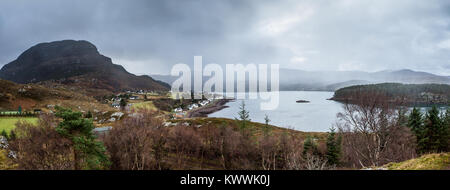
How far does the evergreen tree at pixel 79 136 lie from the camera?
13.7m

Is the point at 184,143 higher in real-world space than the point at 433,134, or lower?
lower

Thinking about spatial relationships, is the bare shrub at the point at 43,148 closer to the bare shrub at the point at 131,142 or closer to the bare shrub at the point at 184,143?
the bare shrub at the point at 131,142

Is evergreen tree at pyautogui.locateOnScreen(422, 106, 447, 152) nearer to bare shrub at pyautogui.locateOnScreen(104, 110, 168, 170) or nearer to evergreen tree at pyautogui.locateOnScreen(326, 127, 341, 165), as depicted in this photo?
evergreen tree at pyautogui.locateOnScreen(326, 127, 341, 165)

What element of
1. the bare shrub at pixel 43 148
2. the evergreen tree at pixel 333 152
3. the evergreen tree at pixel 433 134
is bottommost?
the evergreen tree at pixel 333 152

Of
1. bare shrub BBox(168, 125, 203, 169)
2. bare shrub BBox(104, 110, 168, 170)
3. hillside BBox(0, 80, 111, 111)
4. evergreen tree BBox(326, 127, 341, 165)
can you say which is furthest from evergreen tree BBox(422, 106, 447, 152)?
hillside BBox(0, 80, 111, 111)

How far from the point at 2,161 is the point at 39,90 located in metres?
126

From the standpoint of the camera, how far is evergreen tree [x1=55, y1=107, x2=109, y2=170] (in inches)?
539

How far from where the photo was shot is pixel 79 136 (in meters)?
14.3

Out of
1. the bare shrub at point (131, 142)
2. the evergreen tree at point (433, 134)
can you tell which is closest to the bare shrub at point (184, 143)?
the bare shrub at point (131, 142)

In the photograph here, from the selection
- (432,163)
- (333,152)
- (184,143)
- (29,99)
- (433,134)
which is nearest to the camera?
(432,163)

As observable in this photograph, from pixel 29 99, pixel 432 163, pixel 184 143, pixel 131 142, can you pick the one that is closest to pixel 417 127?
pixel 432 163

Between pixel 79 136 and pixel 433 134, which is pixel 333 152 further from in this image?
pixel 79 136
